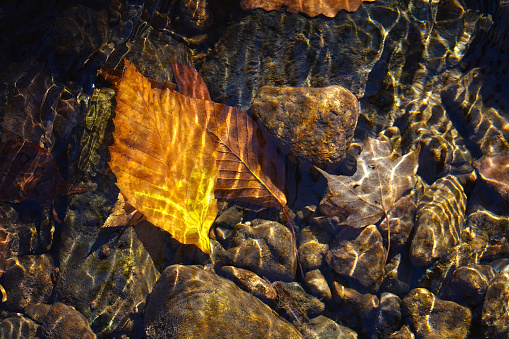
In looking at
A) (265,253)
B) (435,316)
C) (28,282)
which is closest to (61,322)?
(28,282)

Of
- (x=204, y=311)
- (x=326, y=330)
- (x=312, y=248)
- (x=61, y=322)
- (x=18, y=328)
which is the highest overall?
(x=312, y=248)

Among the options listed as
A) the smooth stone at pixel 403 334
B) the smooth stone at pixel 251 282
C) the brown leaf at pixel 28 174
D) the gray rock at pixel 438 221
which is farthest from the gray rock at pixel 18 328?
the gray rock at pixel 438 221

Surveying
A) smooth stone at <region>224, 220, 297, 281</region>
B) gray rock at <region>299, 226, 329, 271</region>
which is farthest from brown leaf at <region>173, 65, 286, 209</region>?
gray rock at <region>299, 226, 329, 271</region>

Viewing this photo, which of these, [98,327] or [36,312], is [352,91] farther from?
[36,312]

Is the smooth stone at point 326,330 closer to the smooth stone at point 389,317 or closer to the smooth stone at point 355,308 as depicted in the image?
the smooth stone at point 355,308

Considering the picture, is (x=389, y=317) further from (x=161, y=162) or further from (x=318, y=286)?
(x=161, y=162)

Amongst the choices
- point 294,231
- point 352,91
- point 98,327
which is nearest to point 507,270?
point 294,231
